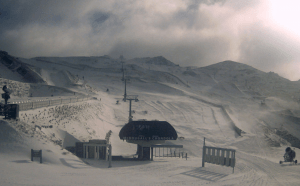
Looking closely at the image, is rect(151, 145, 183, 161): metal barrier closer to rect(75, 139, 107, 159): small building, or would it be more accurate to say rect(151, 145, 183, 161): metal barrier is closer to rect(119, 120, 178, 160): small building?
rect(119, 120, 178, 160): small building

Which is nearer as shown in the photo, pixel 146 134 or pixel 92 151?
pixel 92 151

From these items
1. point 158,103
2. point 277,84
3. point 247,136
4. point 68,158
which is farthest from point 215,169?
point 277,84

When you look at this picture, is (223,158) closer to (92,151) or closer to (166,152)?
(92,151)

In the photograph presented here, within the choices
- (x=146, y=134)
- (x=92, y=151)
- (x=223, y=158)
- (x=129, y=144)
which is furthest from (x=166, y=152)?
(x=223, y=158)

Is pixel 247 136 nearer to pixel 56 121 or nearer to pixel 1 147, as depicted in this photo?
pixel 56 121

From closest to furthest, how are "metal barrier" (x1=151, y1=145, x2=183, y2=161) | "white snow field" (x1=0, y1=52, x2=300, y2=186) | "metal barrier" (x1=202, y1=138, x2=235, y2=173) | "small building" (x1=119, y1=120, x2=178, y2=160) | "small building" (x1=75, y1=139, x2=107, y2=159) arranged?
"white snow field" (x1=0, y1=52, x2=300, y2=186) < "metal barrier" (x1=202, y1=138, x2=235, y2=173) < "small building" (x1=75, y1=139, x2=107, y2=159) < "small building" (x1=119, y1=120, x2=178, y2=160) < "metal barrier" (x1=151, y1=145, x2=183, y2=161)

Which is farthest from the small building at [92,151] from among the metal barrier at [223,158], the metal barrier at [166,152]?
the metal barrier at [223,158]

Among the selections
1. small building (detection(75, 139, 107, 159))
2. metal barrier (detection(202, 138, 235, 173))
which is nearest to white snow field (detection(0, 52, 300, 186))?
metal barrier (detection(202, 138, 235, 173))

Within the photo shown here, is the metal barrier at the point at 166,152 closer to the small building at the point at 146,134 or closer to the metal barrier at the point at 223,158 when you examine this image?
the small building at the point at 146,134
